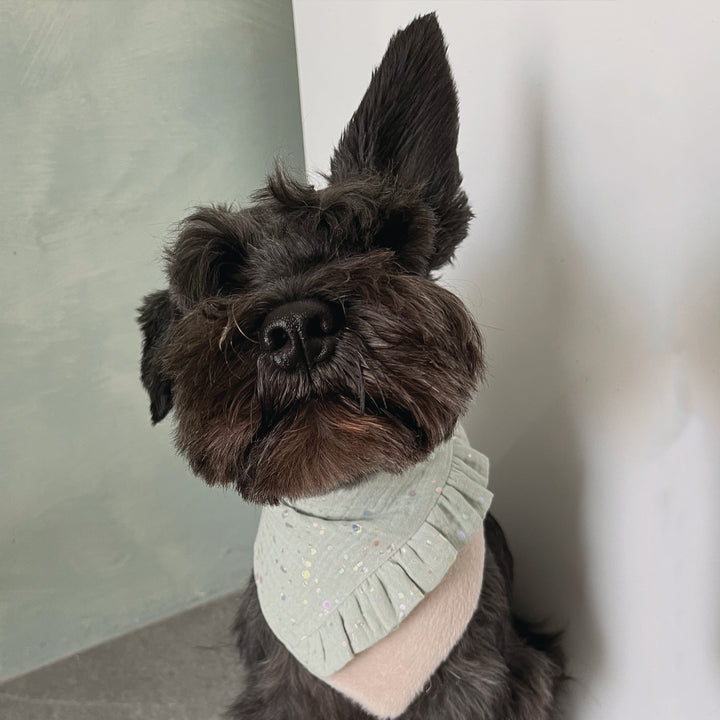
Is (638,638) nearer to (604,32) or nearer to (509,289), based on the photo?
(509,289)

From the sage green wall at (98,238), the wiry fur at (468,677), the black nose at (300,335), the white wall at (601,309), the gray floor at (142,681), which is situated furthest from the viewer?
the gray floor at (142,681)

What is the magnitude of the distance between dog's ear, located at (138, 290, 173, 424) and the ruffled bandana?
0.70 ft

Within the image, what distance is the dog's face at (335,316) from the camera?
0.75 meters

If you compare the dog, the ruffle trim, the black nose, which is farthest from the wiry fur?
the black nose

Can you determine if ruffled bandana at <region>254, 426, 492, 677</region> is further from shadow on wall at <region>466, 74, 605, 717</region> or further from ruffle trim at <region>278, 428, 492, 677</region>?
shadow on wall at <region>466, 74, 605, 717</region>

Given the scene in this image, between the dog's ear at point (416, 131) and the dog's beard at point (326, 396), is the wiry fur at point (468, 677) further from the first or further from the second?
the dog's ear at point (416, 131)

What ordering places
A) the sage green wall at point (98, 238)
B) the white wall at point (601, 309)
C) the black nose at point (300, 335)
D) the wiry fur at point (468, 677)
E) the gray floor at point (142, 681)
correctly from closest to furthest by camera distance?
the black nose at point (300, 335) → the white wall at point (601, 309) → the wiry fur at point (468, 677) → the sage green wall at point (98, 238) → the gray floor at point (142, 681)

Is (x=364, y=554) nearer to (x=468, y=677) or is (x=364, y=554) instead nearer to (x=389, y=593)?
(x=389, y=593)

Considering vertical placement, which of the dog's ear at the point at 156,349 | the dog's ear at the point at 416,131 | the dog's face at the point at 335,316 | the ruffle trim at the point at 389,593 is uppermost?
the dog's ear at the point at 416,131

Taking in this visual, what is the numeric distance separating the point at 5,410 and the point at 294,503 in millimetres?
725

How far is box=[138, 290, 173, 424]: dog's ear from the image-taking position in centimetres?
100

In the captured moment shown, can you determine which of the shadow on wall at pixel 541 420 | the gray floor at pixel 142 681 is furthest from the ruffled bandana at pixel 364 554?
the gray floor at pixel 142 681

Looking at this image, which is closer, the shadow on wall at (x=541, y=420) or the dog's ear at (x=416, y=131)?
the dog's ear at (x=416, y=131)

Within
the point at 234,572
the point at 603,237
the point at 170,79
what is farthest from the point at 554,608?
the point at 170,79
